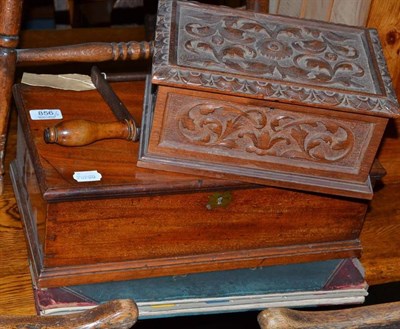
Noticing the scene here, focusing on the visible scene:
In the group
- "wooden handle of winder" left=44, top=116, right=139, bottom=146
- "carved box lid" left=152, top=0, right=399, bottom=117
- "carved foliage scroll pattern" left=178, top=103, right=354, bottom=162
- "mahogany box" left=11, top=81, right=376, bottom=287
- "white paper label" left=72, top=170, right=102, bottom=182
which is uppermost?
"carved box lid" left=152, top=0, right=399, bottom=117

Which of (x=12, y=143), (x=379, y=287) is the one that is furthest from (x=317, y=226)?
(x=12, y=143)

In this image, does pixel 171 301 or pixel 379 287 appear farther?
pixel 379 287

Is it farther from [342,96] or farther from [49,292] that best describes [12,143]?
[342,96]

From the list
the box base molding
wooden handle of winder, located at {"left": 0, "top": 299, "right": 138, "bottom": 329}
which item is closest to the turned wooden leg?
the box base molding

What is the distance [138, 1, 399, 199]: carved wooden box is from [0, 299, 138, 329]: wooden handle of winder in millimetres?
544

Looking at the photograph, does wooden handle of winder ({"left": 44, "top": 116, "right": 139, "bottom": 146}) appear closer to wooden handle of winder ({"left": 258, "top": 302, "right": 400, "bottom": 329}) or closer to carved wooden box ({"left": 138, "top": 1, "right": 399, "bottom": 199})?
carved wooden box ({"left": 138, "top": 1, "right": 399, "bottom": 199})

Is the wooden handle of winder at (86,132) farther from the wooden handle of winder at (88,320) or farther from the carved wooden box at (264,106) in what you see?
the wooden handle of winder at (88,320)

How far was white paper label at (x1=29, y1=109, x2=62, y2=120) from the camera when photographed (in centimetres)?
175

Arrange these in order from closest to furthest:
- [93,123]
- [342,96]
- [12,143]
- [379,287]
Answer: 1. [342,96]
2. [93,123]
3. [379,287]
4. [12,143]

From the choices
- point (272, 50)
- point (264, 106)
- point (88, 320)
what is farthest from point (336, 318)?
point (272, 50)

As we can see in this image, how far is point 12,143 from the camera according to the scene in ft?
6.87

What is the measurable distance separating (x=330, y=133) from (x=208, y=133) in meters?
0.21

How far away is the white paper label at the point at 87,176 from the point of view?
5.20ft

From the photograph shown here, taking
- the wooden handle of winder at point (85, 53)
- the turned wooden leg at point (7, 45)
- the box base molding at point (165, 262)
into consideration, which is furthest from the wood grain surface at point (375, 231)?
the wooden handle of winder at point (85, 53)
